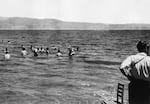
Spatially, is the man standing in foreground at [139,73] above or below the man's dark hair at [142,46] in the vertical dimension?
below

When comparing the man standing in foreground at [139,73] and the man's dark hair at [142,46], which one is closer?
the man standing in foreground at [139,73]

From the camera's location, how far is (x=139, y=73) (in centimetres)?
548

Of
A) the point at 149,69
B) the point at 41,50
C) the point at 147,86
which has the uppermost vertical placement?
the point at 149,69

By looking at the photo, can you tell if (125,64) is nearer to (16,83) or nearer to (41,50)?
(16,83)

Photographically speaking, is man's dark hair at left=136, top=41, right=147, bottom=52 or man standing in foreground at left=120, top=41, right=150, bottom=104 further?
man's dark hair at left=136, top=41, right=147, bottom=52

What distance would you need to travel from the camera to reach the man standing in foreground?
5.48m

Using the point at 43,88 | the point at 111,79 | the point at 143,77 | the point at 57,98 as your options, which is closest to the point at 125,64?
the point at 143,77

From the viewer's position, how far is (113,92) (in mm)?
16938

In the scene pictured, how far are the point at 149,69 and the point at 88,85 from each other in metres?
14.3

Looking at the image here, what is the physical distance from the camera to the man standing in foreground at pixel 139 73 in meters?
5.48

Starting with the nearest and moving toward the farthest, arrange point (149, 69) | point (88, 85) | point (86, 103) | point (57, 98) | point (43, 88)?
point (149, 69)
point (86, 103)
point (57, 98)
point (43, 88)
point (88, 85)

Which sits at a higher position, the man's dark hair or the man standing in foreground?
the man's dark hair

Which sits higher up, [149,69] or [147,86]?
[149,69]

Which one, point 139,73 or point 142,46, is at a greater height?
point 142,46
